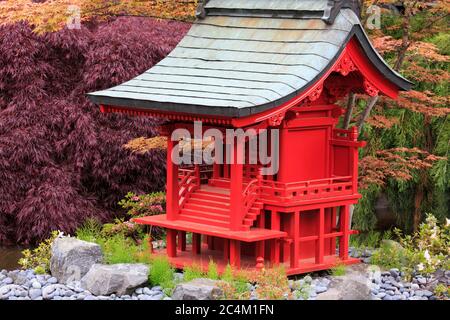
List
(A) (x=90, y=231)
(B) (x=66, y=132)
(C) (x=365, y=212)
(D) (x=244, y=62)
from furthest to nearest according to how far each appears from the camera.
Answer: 1. (B) (x=66, y=132)
2. (C) (x=365, y=212)
3. (A) (x=90, y=231)
4. (D) (x=244, y=62)

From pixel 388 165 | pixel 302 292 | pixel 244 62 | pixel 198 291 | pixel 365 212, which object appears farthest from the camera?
pixel 365 212

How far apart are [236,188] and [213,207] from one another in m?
0.72

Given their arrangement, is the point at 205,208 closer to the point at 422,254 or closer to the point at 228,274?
the point at 228,274

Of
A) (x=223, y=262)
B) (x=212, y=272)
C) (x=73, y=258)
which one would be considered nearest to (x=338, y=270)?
(x=223, y=262)

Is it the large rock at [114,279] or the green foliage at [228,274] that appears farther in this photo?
the large rock at [114,279]

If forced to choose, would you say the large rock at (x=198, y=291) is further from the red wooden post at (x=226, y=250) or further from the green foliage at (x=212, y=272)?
the red wooden post at (x=226, y=250)

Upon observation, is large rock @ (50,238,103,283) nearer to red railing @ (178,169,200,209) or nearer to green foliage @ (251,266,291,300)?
red railing @ (178,169,200,209)

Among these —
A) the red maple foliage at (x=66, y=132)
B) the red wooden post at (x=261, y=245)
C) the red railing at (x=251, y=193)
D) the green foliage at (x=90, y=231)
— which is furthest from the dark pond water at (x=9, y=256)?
the red railing at (x=251, y=193)

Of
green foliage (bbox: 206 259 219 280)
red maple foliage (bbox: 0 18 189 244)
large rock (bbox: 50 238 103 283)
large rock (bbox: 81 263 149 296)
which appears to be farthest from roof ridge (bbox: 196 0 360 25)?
red maple foliage (bbox: 0 18 189 244)

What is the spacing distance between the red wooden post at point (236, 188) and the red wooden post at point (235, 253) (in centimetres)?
22

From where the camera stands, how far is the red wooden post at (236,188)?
12.7m

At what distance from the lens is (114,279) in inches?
508

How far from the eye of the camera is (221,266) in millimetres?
13297

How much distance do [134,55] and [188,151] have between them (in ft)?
11.5
